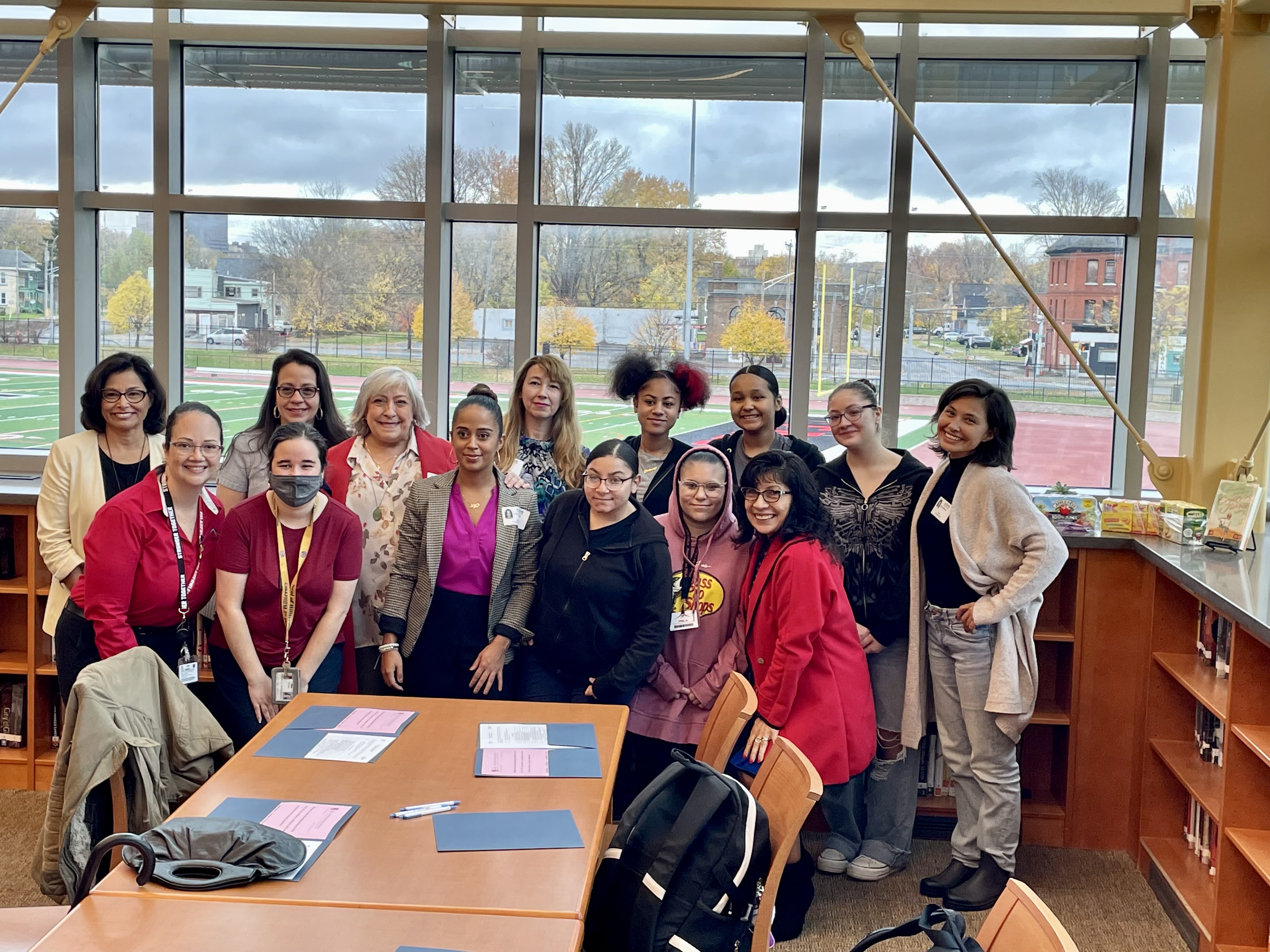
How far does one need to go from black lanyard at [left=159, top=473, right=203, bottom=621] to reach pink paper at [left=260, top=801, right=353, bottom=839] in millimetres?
1382

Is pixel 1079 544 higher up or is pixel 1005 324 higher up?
pixel 1005 324

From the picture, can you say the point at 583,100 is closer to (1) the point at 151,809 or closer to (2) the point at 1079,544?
(2) the point at 1079,544

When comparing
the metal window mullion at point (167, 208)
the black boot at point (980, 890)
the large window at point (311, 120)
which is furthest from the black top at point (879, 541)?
the metal window mullion at point (167, 208)

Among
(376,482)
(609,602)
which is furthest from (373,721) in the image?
(376,482)

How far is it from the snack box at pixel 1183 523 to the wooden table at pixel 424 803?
→ 2.46 m

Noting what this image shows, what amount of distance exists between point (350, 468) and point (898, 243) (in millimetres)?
2789

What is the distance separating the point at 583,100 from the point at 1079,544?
10.0 feet

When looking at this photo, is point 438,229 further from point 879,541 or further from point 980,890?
point 980,890

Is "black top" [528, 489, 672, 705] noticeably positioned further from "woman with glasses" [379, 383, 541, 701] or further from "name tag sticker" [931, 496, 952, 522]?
"name tag sticker" [931, 496, 952, 522]

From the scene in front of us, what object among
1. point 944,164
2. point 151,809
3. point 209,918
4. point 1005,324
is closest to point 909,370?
point 1005,324

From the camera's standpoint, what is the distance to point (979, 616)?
3842 millimetres

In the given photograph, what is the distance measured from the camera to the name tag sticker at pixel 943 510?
3.94 m

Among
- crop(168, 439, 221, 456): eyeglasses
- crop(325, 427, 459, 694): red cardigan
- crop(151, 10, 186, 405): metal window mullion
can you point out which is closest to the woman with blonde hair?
crop(325, 427, 459, 694): red cardigan

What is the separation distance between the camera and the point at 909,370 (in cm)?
545
